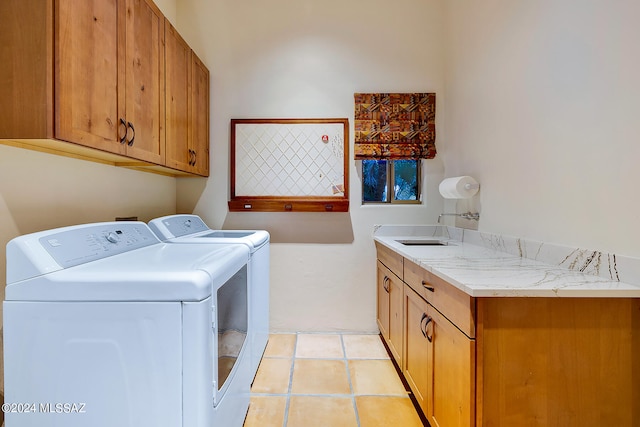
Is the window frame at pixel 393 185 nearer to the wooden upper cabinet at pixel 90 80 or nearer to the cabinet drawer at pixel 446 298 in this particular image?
the cabinet drawer at pixel 446 298

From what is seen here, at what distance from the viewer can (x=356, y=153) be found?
262 cm

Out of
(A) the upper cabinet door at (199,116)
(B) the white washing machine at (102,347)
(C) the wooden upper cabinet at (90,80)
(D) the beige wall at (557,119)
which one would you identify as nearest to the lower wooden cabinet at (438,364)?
(D) the beige wall at (557,119)

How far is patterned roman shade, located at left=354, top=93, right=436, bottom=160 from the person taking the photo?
2615 millimetres

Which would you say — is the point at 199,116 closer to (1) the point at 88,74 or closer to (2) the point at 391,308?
(1) the point at 88,74

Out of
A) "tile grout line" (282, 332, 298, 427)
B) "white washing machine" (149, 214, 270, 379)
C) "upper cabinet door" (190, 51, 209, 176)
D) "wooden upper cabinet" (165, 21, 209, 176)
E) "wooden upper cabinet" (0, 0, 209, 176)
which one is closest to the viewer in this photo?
"wooden upper cabinet" (0, 0, 209, 176)

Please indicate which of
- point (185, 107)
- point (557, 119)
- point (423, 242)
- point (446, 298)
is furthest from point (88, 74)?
point (423, 242)

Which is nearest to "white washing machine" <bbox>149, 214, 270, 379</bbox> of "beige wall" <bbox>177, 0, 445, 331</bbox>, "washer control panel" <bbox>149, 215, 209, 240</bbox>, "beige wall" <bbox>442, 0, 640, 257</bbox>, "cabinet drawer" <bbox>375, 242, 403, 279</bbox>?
"washer control panel" <bbox>149, 215, 209, 240</bbox>

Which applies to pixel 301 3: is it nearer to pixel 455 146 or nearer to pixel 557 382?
pixel 455 146

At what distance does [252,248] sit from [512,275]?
1.35 meters

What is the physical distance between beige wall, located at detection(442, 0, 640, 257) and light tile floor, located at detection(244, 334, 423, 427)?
1228mm

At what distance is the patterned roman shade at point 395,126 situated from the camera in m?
2.62

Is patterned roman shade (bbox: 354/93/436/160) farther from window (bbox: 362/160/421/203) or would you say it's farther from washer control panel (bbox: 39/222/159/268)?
washer control panel (bbox: 39/222/159/268)

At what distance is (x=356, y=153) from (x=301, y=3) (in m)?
1.42

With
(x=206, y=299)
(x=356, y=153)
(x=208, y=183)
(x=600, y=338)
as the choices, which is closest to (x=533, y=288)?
(x=600, y=338)
